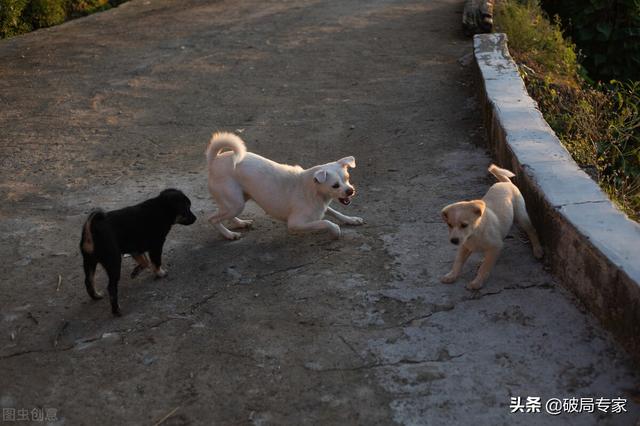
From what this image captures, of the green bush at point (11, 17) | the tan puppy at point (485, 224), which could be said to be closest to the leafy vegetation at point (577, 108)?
the tan puppy at point (485, 224)

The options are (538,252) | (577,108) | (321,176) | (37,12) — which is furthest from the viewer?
(37,12)

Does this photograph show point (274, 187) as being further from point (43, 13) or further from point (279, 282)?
point (43, 13)

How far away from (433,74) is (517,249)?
4.19 metres

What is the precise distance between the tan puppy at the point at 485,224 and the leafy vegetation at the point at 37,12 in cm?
911

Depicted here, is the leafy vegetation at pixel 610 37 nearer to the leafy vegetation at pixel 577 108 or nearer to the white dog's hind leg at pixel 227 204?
the leafy vegetation at pixel 577 108

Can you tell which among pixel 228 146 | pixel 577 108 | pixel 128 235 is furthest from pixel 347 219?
pixel 577 108

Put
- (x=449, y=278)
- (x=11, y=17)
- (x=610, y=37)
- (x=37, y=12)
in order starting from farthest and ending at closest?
(x=37, y=12) < (x=11, y=17) < (x=610, y=37) < (x=449, y=278)

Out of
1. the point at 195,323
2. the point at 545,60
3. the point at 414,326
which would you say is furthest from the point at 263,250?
the point at 545,60

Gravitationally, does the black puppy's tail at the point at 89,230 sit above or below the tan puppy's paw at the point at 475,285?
above

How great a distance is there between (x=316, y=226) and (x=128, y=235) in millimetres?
1275

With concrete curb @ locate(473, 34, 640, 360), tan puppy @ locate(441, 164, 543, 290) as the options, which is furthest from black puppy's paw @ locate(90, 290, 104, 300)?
concrete curb @ locate(473, 34, 640, 360)

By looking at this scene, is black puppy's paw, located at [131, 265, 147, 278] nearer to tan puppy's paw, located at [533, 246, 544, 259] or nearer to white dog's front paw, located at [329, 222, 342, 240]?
white dog's front paw, located at [329, 222, 342, 240]

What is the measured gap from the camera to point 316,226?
5121mm

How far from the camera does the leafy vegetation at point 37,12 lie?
11.3 meters
